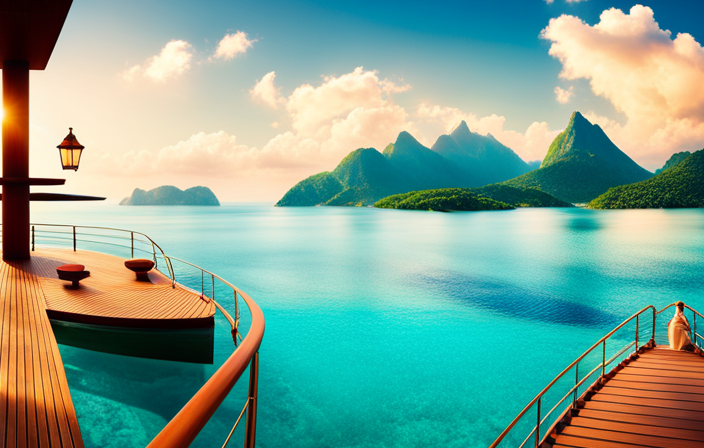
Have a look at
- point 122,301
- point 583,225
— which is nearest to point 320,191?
point 583,225

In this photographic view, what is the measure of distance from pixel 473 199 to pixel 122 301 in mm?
119267

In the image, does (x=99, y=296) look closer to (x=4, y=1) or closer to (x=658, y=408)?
(x=4, y=1)

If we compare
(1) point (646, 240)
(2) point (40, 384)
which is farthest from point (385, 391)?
(1) point (646, 240)

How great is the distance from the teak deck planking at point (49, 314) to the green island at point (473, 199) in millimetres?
109531

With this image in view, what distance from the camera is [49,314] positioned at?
23.3ft

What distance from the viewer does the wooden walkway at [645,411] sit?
15.2 ft

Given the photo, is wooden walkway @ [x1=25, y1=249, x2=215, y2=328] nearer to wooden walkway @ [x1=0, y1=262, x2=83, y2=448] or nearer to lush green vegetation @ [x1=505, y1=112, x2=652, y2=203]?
wooden walkway @ [x1=0, y1=262, x2=83, y2=448]

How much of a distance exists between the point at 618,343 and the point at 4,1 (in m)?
16.6

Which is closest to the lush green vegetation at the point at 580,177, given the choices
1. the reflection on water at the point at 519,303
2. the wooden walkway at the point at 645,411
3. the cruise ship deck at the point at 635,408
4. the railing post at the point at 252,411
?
the reflection on water at the point at 519,303

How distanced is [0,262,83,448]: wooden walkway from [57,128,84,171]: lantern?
432 cm

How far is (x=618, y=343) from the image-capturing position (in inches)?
475

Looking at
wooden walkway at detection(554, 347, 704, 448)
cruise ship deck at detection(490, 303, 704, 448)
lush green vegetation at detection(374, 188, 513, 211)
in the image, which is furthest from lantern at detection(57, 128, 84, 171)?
lush green vegetation at detection(374, 188, 513, 211)

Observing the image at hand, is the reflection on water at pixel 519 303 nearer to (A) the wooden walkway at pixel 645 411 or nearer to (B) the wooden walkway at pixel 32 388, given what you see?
(A) the wooden walkway at pixel 645 411

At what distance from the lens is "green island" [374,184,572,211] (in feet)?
383
